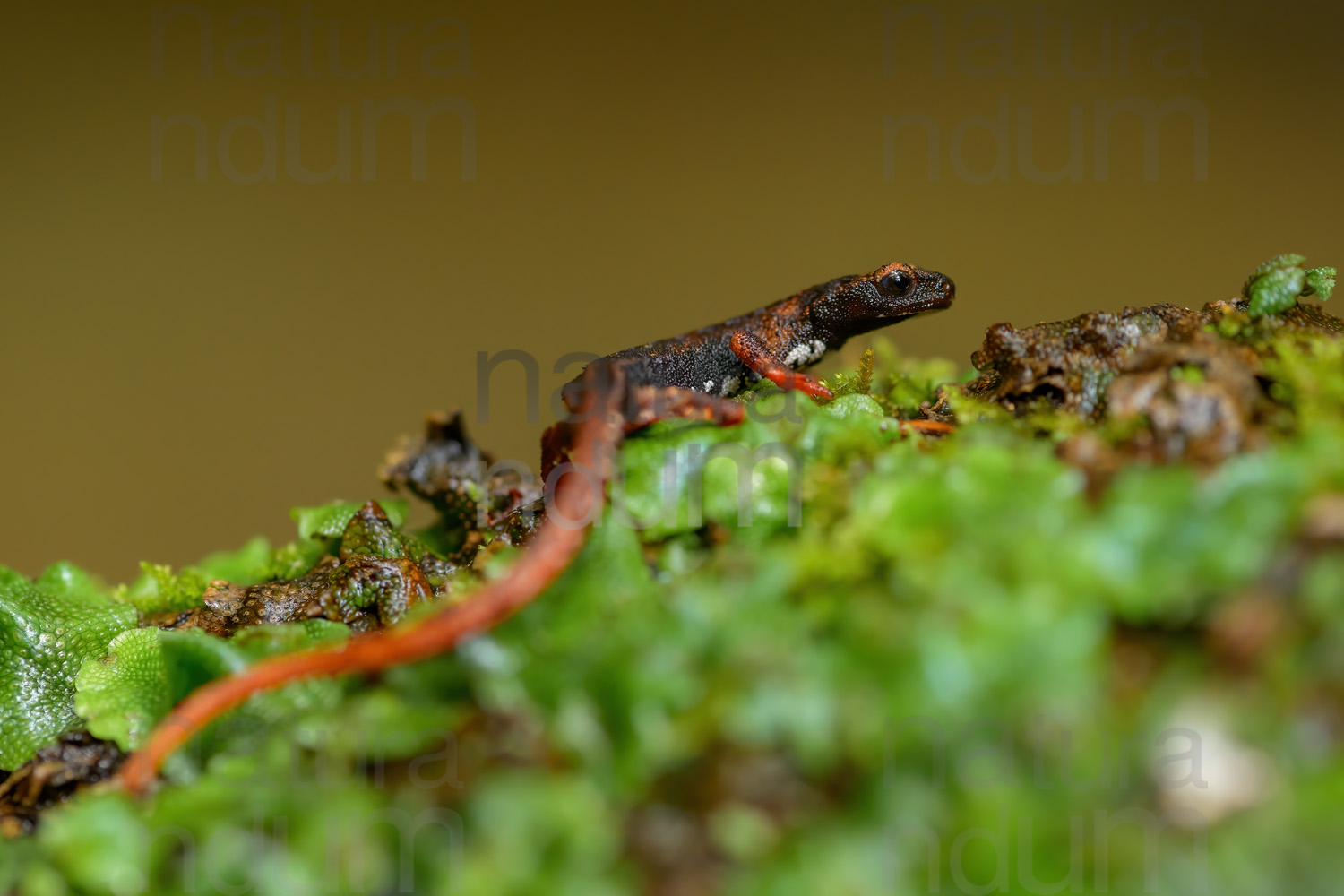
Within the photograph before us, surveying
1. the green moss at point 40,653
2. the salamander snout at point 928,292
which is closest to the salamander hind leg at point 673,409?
the green moss at point 40,653

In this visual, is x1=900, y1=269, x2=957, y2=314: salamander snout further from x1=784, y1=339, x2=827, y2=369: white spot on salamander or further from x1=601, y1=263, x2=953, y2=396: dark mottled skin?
x1=784, y1=339, x2=827, y2=369: white spot on salamander

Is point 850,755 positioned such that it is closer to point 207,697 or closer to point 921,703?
point 921,703

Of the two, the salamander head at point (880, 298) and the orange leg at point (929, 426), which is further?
the salamander head at point (880, 298)

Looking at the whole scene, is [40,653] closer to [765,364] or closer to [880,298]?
[765,364]

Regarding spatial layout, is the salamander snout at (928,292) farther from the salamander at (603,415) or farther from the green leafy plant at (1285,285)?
the green leafy plant at (1285,285)

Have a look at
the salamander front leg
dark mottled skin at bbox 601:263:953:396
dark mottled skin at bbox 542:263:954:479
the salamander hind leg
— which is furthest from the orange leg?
dark mottled skin at bbox 601:263:953:396

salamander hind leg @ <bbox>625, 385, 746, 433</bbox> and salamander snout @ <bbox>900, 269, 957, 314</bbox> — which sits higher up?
salamander snout @ <bbox>900, 269, 957, 314</bbox>
